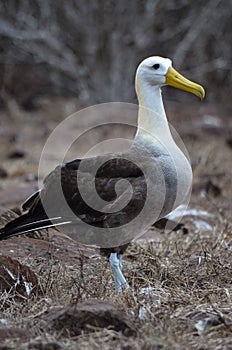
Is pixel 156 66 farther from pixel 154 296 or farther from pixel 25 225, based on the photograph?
pixel 154 296

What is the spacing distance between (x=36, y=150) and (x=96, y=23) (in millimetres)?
3644

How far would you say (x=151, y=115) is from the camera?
3.85 m

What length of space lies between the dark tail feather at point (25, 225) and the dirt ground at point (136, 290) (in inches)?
4.0

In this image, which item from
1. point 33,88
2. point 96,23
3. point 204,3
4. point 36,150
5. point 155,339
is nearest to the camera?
point 155,339

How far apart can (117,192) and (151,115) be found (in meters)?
0.58

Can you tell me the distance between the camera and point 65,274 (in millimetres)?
3316

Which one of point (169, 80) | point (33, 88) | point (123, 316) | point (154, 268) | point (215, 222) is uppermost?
point (169, 80)

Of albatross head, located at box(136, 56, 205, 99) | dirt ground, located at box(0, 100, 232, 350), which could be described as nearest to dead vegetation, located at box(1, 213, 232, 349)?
dirt ground, located at box(0, 100, 232, 350)

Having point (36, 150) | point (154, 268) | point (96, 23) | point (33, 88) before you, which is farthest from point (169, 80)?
point (33, 88)

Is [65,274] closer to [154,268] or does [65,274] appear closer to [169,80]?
[154,268]

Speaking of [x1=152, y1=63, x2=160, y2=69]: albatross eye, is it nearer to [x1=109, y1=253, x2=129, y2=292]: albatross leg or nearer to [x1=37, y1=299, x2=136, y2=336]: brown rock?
[x1=109, y1=253, x2=129, y2=292]: albatross leg

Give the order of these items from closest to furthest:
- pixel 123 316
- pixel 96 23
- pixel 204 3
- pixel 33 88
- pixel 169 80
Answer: pixel 123 316
pixel 169 80
pixel 96 23
pixel 204 3
pixel 33 88

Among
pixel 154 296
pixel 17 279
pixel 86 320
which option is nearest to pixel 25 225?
pixel 17 279

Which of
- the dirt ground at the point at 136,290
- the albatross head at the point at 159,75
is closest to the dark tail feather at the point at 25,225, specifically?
the dirt ground at the point at 136,290
